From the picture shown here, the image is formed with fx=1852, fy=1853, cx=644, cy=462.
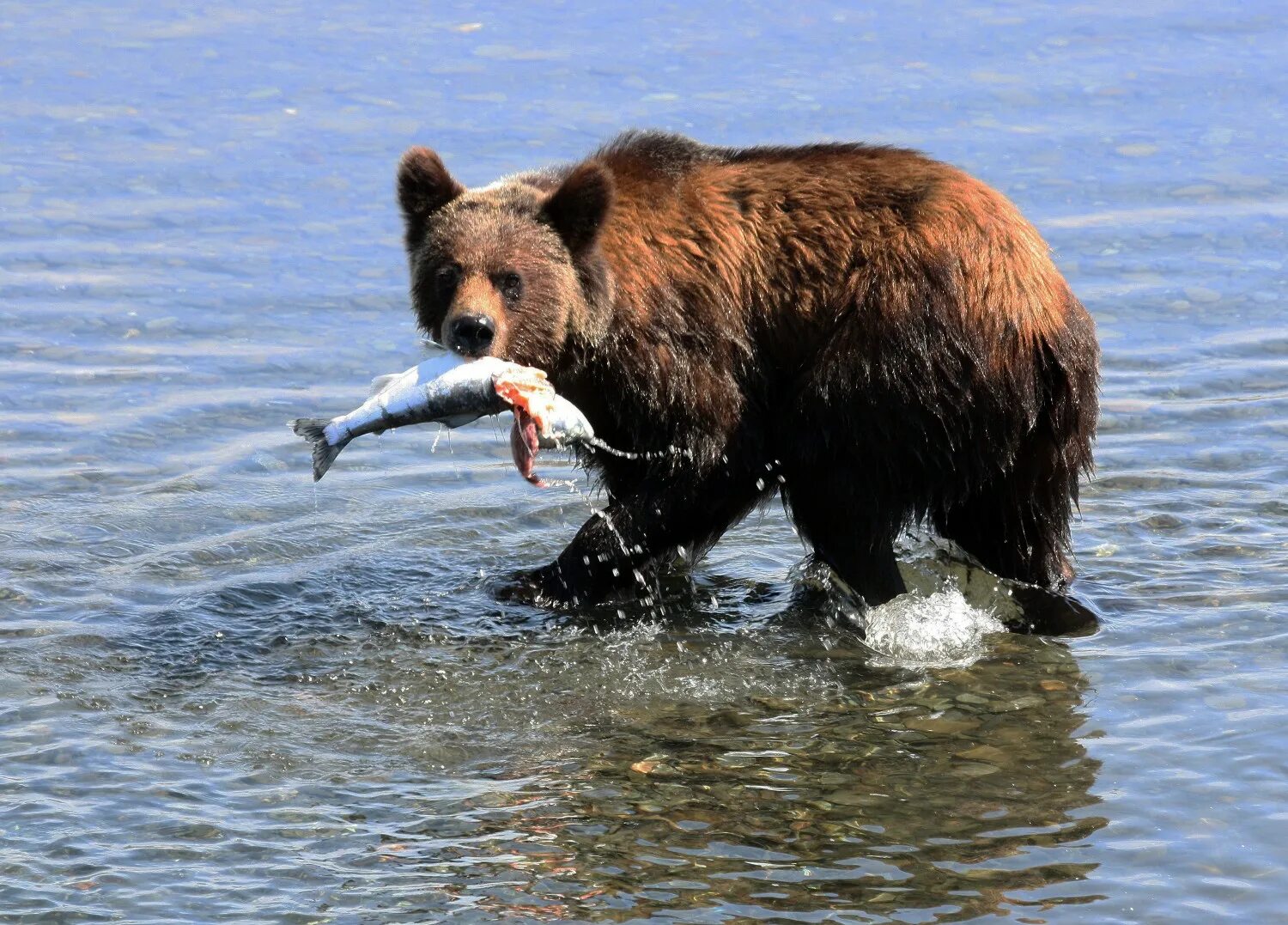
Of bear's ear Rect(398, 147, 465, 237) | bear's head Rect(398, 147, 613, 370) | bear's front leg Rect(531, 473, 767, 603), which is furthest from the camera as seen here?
bear's front leg Rect(531, 473, 767, 603)

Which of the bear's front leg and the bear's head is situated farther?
the bear's front leg

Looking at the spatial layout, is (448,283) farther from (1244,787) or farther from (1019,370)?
(1244,787)

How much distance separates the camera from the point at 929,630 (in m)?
8.23

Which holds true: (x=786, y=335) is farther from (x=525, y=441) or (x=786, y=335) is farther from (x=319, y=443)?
(x=319, y=443)

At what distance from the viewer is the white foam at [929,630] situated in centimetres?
798

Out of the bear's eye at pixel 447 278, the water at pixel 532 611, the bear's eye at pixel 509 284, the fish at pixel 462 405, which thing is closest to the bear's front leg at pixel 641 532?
the water at pixel 532 611

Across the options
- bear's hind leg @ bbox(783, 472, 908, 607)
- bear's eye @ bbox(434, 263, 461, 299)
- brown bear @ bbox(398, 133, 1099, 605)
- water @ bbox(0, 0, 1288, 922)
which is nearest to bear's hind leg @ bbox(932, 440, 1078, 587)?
brown bear @ bbox(398, 133, 1099, 605)

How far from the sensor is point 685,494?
8.22 m

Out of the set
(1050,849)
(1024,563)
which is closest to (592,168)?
(1024,563)

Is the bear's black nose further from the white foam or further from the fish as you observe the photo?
the white foam

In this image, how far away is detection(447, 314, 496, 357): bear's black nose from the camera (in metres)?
7.45

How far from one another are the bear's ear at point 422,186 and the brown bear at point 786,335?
0.01 m

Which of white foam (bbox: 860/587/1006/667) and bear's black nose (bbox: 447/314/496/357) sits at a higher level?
bear's black nose (bbox: 447/314/496/357)

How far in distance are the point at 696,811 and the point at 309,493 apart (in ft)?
13.6
